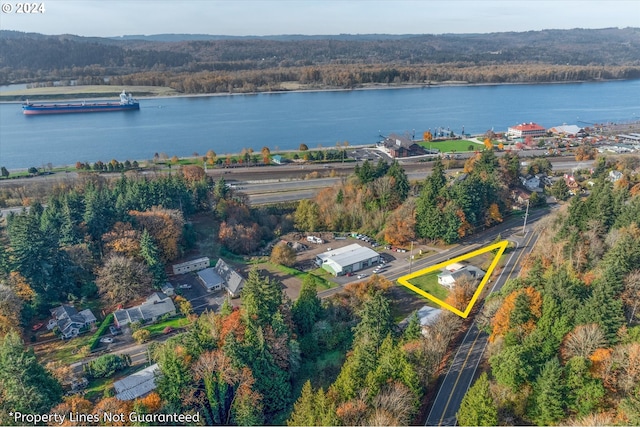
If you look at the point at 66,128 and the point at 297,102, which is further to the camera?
the point at 297,102

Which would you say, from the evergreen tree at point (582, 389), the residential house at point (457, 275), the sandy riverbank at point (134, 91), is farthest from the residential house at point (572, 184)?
the sandy riverbank at point (134, 91)

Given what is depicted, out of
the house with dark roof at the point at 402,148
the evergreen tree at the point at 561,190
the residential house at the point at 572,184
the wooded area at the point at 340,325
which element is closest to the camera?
the wooded area at the point at 340,325

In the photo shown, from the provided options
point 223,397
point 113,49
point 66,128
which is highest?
point 113,49

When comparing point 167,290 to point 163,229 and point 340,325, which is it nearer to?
point 163,229

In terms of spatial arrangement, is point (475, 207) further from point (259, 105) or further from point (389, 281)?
point (259, 105)

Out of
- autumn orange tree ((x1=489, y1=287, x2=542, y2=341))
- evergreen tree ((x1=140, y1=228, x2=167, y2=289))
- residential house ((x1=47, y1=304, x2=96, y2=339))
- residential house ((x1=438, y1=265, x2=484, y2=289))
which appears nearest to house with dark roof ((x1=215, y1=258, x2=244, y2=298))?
evergreen tree ((x1=140, y1=228, x2=167, y2=289))

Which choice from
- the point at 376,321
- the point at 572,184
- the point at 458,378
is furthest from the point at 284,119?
the point at 458,378

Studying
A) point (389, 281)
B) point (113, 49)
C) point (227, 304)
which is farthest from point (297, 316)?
point (113, 49)

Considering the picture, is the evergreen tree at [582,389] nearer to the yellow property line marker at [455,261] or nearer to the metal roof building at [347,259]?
the yellow property line marker at [455,261]
